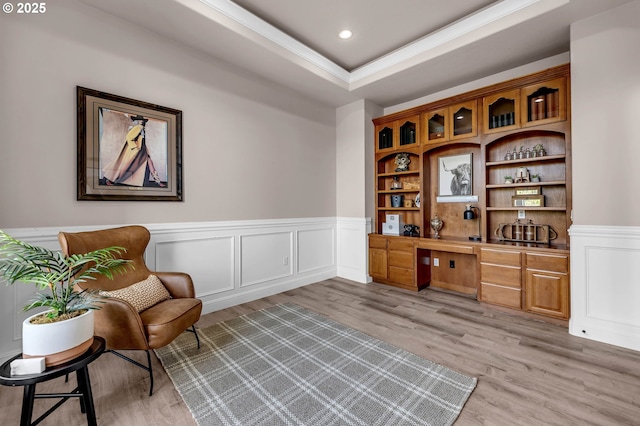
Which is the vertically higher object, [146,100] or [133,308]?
[146,100]

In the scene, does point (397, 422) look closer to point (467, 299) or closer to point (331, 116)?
point (467, 299)

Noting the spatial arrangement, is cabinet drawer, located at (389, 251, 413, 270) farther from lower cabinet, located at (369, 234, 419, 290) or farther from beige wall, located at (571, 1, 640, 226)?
beige wall, located at (571, 1, 640, 226)

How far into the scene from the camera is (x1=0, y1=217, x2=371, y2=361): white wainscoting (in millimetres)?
2193

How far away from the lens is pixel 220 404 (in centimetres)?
174

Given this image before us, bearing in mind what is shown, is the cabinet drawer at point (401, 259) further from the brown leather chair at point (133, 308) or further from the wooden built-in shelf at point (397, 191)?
the brown leather chair at point (133, 308)


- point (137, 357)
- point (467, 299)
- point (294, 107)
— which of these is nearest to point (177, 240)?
point (137, 357)

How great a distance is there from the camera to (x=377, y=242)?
441 centimetres

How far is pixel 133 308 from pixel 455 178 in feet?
13.5

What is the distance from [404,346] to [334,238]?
254 cm

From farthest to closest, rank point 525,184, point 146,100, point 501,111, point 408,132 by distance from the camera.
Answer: point 408,132 → point 501,111 → point 525,184 → point 146,100

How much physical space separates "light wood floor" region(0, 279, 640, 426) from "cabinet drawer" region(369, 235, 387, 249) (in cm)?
116

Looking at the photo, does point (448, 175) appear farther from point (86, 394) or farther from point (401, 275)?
point (86, 394)

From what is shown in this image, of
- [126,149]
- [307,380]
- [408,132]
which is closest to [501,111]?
[408,132]

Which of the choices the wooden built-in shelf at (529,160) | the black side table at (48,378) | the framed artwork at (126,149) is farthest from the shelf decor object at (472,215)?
the black side table at (48,378)
